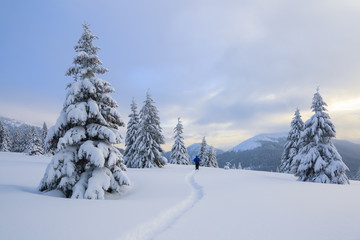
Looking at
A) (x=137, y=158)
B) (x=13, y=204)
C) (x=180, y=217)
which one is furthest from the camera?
(x=137, y=158)

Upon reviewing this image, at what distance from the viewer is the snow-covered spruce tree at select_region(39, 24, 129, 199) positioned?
8773 millimetres

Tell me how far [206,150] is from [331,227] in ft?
153

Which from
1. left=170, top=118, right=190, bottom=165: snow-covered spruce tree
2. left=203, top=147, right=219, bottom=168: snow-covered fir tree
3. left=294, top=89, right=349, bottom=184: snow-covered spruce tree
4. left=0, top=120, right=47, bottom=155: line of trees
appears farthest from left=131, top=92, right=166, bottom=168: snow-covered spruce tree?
left=203, top=147, right=219, bottom=168: snow-covered fir tree

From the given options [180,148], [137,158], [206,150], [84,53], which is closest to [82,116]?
[84,53]

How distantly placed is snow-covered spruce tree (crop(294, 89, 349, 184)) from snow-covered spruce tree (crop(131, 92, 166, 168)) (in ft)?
58.0

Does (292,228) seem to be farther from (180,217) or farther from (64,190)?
(64,190)

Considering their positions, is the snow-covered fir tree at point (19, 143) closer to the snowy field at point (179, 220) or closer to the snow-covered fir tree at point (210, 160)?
the snow-covered fir tree at point (210, 160)

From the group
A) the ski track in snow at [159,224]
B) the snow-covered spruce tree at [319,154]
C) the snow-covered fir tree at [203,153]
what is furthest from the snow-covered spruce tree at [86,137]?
the snow-covered fir tree at [203,153]

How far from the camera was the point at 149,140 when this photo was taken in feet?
89.3

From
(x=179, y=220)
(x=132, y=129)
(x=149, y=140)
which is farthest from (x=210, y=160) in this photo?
(x=179, y=220)

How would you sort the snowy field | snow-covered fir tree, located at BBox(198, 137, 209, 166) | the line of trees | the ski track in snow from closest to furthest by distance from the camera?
1. the snowy field
2. the ski track in snow
3. the line of trees
4. snow-covered fir tree, located at BBox(198, 137, 209, 166)

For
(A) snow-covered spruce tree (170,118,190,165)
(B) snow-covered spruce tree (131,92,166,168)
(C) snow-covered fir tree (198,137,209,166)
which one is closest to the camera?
(B) snow-covered spruce tree (131,92,166,168)

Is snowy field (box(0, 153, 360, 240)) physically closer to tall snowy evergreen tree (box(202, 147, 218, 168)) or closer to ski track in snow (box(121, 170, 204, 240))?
ski track in snow (box(121, 170, 204, 240))

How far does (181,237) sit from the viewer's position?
471 cm
